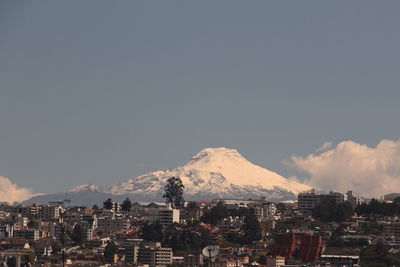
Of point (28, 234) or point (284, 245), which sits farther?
point (28, 234)

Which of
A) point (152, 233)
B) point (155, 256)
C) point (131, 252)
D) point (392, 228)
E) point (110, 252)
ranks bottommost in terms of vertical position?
point (155, 256)

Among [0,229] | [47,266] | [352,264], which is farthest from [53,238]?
[352,264]

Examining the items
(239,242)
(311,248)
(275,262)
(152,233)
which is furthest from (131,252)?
(275,262)

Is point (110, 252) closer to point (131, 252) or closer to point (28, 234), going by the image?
point (131, 252)

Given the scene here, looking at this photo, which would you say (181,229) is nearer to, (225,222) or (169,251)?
(225,222)

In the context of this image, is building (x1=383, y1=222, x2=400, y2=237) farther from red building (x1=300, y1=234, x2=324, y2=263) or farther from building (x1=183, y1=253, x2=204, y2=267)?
building (x1=183, y1=253, x2=204, y2=267)

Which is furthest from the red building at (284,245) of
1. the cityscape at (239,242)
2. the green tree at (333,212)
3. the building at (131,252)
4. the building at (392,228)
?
the green tree at (333,212)

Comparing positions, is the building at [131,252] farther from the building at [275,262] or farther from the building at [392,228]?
the building at [392,228]
